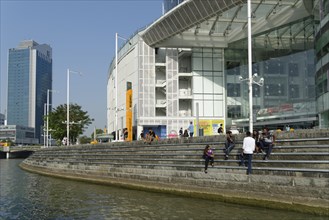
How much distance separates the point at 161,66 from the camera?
5631cm

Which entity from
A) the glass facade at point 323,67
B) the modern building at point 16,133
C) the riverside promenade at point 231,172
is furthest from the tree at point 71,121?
the modern building at point 16,133

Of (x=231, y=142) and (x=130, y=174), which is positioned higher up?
(x=231, y=142)

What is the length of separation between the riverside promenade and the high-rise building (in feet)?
380

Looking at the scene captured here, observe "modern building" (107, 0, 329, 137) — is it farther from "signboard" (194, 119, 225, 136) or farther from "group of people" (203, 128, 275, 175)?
"group of people" (203, 128, 275, 175)

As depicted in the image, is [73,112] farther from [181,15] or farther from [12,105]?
[12,105]

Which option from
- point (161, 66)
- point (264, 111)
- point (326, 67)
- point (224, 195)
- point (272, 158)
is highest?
point (161, 66)

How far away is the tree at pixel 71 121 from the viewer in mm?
75750

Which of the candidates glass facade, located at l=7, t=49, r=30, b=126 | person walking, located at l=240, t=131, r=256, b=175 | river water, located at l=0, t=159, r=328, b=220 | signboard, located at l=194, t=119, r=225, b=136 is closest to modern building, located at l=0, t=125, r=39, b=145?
glass facade, located at l=7, t=49, r=30, b=126

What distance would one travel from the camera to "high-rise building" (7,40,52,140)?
140750 millimetres

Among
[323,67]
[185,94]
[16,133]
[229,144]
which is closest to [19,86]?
[16,133]

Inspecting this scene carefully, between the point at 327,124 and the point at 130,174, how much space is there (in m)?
17.0

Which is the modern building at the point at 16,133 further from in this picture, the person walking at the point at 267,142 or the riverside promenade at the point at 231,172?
the person walking at the point at 267,142

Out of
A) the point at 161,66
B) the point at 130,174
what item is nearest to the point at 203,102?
the point at 161,66

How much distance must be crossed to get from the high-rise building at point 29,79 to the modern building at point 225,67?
85.2 metres
